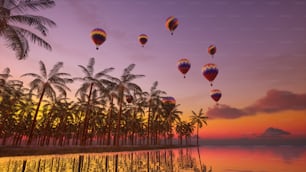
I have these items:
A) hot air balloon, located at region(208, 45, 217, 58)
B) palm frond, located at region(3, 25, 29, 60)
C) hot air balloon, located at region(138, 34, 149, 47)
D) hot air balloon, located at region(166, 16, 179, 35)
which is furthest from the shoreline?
hot air balloon, located at region(208, 45, 217, 58)

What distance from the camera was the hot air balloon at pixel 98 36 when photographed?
36.7 metres

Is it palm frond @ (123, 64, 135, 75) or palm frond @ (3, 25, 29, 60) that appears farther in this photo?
palm frond @ (123, 64, 135, 75)

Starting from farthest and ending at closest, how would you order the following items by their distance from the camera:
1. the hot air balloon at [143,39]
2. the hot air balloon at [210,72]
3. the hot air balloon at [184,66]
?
the hot air balloon at [143,39]
the hot air balloon at [184,66]
the hot air balloon at [210,72]

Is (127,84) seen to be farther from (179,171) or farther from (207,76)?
(179,171)

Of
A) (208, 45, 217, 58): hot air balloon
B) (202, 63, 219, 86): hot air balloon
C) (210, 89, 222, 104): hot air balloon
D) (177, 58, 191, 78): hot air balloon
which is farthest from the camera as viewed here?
(210, 89, 222, 104): hot air balloon

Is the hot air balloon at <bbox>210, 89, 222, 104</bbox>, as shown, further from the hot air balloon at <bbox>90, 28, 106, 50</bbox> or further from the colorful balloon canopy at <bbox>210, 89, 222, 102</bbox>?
the hot air balloon at <bbox>90, 28, 106, 50</bbox>

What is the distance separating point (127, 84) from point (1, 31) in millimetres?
27919

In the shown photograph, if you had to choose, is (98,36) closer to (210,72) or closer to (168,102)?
(210,72)

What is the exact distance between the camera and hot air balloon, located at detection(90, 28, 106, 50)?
36656 millimetres

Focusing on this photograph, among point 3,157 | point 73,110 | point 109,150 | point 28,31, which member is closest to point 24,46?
point 28,31

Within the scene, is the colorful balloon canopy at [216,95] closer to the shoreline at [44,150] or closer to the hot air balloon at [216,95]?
the hot air balloon at [216,95]

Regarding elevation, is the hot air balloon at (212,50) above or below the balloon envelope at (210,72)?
above

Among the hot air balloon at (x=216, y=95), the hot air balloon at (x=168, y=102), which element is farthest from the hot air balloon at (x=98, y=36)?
the hot air balloon at (x=168, y=102)

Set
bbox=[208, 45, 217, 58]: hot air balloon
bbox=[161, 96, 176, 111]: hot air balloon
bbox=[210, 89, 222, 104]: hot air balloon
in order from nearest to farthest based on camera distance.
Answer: bbox=[208, 45, 217, 58]: hot air balloon → bbox=[210, 89, 222, 104]: hot air balloon → bbox=[161, 96, 176, 111]: hot air balloon
